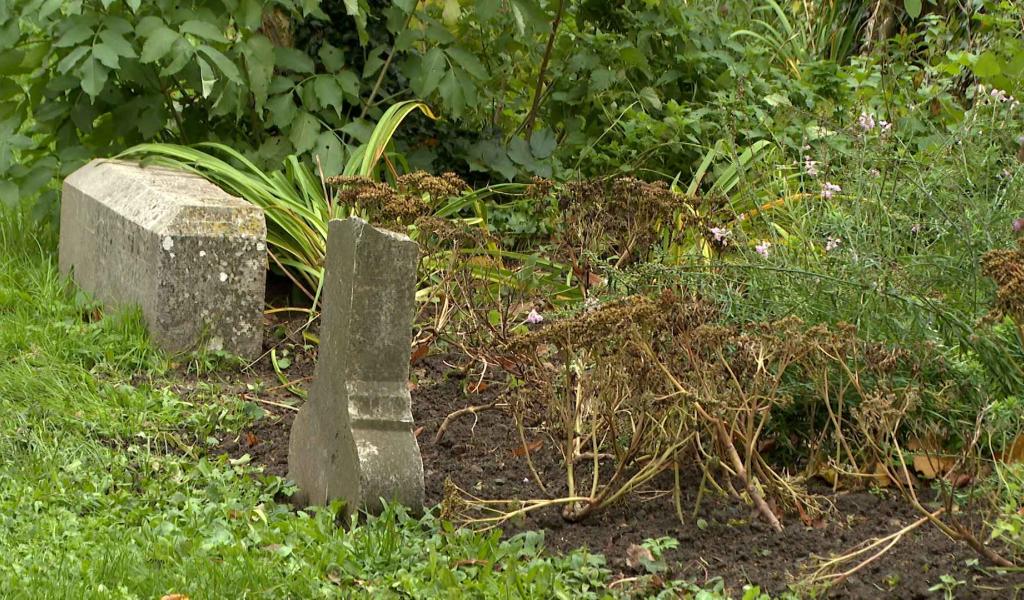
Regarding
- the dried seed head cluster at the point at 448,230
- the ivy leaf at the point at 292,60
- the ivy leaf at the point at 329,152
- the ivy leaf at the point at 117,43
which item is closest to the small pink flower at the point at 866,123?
the dried seed head cluster at the point at 448,230

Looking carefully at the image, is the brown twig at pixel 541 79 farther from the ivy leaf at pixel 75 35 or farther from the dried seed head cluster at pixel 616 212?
the ivy leaf at pixel 75 35

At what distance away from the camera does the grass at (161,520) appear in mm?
3199

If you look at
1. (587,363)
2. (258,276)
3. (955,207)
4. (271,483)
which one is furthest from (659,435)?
(258,276)

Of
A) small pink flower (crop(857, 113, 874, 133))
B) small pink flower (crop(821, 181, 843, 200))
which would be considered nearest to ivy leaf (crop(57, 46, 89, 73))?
small pink flower (crop(821, 181, 843, 200))

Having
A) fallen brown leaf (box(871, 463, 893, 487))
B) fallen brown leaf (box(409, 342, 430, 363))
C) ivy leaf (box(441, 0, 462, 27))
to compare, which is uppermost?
ivy leaf (box(441, 0, 462, 27))

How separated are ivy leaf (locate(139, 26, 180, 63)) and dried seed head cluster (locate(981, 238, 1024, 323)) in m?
3.58

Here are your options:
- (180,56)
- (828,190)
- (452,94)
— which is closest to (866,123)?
(828,190)

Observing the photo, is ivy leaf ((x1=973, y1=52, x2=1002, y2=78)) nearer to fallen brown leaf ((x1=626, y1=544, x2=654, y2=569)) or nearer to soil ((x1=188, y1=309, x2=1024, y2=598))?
soil ((x1=188, y1=309, x2=1024, y2=598))

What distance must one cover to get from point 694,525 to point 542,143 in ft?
11.4

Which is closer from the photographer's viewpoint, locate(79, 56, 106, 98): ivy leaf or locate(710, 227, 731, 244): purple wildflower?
locate(710, 227, 731, 244): purple wildflower

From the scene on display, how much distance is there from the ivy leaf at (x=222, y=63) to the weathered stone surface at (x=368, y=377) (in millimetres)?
1858

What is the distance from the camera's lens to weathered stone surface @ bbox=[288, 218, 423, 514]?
357cm

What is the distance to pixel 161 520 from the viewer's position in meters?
3.64

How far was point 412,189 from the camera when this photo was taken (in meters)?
5.20
